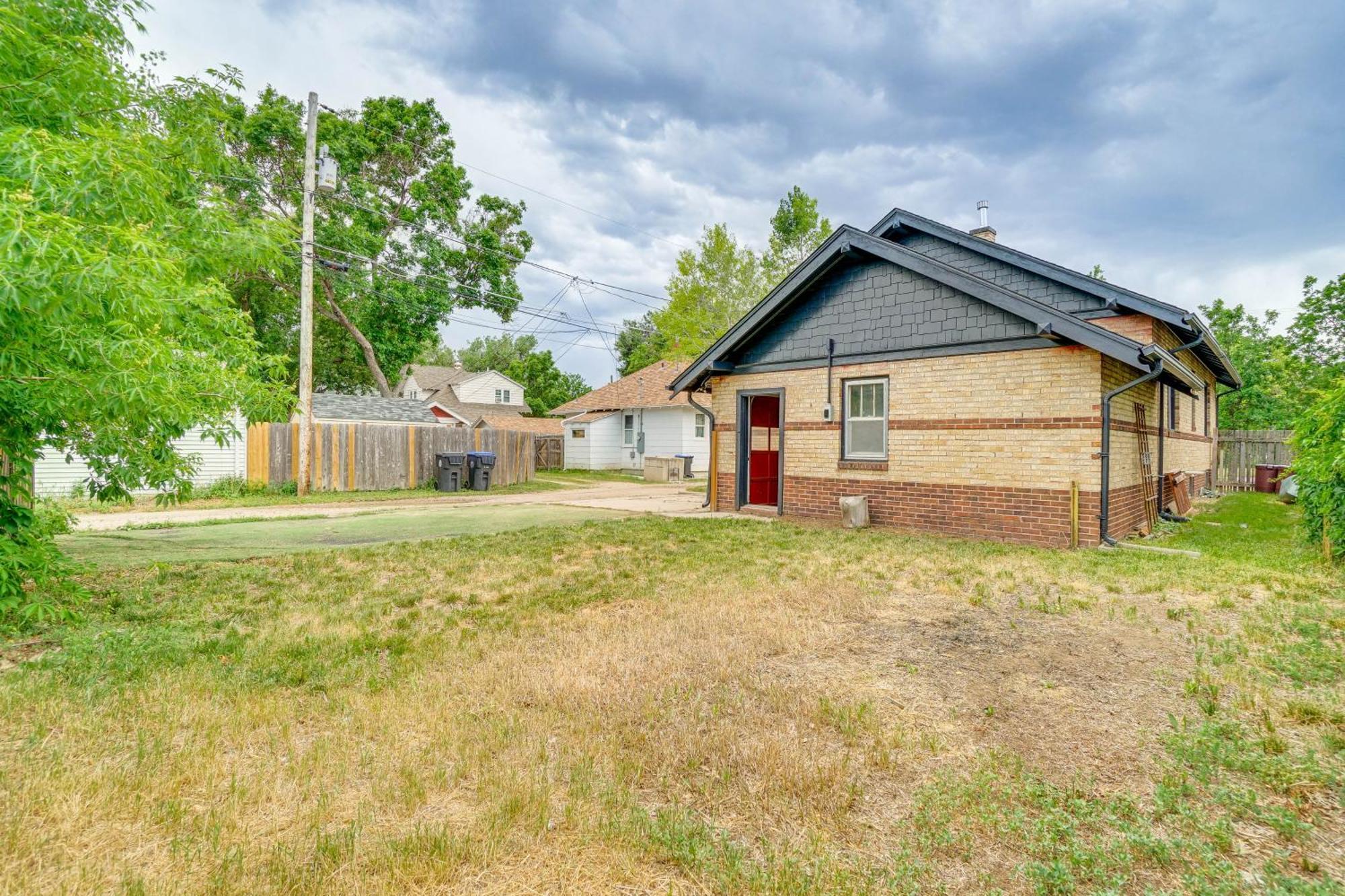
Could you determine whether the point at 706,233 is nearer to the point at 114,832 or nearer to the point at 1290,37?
the point at 1290,37

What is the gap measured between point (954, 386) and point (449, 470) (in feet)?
47.8

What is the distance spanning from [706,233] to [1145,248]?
17.2 meters

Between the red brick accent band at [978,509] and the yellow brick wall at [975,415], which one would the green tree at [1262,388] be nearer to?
the red brick accent band at [978,509]

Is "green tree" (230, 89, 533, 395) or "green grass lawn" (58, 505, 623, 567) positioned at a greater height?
"green tree" (230, 89, 533, 395)

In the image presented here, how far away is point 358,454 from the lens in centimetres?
1747

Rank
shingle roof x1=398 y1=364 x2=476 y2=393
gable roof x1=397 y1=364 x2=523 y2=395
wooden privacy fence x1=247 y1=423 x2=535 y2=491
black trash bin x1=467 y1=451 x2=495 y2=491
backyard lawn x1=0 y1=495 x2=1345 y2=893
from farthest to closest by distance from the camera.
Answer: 1. shingle roof x1=398 y1=364 x2=476 y2=393
2. gable roof x1=397 y1=364 x2=523 y2=395
3. black trash bin x1=467 y1=451 x2=495 y2=491
4. wooden privacy fence x1=247 y1=423 x2=535 y2=491
5. backyard lawn x1=0 y1=495 x2=1345 y2=893

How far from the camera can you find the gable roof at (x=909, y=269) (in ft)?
25.6

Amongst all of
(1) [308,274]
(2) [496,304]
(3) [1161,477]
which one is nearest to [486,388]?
(2) [496,304]

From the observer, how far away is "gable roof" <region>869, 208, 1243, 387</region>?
936 cm

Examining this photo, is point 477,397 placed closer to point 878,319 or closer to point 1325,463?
point 878,319

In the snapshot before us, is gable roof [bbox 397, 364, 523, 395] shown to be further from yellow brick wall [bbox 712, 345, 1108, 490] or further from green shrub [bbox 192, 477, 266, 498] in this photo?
yellow brick wall [bbox 712, 345, 1108, 490]

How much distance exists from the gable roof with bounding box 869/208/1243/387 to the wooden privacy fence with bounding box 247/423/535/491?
562 inches

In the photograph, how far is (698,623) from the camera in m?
4.75

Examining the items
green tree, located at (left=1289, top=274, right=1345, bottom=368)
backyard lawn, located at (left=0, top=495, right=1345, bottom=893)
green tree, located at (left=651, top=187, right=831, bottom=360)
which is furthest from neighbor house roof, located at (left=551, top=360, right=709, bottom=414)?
green tree, located at (left=1289, top=274, right=1345, bottom=368)
